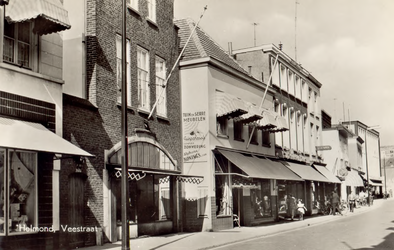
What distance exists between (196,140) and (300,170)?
13.2 metres

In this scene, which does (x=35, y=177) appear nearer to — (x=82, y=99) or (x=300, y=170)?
(x=82, y=99)

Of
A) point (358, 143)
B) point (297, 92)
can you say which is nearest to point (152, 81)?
point (297, 92)

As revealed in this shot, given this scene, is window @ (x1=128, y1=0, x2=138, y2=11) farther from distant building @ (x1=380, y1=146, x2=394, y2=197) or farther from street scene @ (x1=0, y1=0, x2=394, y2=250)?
distant building @ (x1=380, y1=146, x2=394, y2=197)

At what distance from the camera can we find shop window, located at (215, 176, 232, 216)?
24156 mm

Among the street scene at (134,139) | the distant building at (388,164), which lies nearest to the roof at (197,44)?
the street scene at (134,139)

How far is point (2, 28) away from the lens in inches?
513

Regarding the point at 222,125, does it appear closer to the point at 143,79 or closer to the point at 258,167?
the point at 258,167

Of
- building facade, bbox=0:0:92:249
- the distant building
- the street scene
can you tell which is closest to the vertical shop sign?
the street scene

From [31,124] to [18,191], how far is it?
70.5 inches

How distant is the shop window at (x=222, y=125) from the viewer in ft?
80.4

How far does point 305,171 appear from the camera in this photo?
35.4 metres

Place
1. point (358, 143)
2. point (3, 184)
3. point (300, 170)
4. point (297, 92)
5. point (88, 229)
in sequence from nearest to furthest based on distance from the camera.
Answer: point (3, 184)
point (88, 229)
point (300, 170)
point (297, 92)
point (358, 143)

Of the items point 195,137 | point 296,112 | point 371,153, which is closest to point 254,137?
point 195,137

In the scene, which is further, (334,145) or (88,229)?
(334,145)
